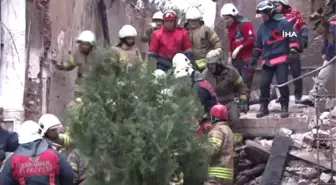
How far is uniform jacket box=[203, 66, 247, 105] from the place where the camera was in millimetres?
12469

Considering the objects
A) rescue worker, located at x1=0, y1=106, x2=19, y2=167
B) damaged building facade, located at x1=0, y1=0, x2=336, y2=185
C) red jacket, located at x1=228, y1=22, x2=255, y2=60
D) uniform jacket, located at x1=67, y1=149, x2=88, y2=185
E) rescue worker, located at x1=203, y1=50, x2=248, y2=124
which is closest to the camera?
uniform jacket, located at x1=67, y1=149, x2=88, y2=185

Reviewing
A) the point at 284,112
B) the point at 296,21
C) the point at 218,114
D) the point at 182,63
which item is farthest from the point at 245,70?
the point at 218,114

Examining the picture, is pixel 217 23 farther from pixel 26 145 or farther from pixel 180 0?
pixel 180 0

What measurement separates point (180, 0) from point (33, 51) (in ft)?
57.7

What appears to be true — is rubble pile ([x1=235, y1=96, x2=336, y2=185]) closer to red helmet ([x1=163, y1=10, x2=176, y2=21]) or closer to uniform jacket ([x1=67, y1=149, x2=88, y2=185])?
red helmet ([x1=163, y1=10, x2=176, y2=21])

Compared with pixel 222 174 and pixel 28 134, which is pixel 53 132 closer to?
pixel 28 134

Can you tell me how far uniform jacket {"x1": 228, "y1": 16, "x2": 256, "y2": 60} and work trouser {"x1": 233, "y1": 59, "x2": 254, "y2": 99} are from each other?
74mm

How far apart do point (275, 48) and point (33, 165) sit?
16.7 ft

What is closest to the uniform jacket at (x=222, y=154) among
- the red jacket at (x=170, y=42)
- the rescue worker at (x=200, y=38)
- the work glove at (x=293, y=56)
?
the work glove at (x=293, y=56)

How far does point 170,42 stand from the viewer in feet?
44.1

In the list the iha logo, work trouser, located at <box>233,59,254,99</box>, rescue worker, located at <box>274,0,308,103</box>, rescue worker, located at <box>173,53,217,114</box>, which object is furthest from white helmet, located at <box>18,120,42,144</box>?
work trouser, located at <box>233,59,254,99</box>

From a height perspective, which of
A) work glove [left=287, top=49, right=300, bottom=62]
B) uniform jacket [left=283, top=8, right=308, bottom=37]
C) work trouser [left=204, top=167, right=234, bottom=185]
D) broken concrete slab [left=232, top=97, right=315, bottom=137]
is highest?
uniform jacket [left=283, top=8, right=308, bottom=37]

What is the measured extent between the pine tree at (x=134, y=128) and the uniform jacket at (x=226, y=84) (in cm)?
308

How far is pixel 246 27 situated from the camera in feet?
45.3
